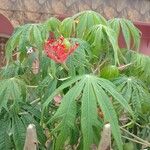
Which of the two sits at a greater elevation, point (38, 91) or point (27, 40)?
point (27, 40)

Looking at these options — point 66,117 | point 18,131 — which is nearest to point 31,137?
point 66,117

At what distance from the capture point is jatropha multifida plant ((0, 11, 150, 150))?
40.3 inches

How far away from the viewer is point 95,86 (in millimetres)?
1065

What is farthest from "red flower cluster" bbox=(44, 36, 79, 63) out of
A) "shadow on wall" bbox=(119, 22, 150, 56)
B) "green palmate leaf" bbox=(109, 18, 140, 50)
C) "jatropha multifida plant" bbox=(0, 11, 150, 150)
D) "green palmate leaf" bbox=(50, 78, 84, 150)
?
"shadow on wall" bbox=(119, 22, 150, 56)

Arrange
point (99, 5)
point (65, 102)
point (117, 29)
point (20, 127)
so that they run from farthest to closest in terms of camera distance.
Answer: point (99, 5), point (117, 29), point (20, 127), point (65, 102)

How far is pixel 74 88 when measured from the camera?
1.07 m

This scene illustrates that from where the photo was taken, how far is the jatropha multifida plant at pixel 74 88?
1.02m

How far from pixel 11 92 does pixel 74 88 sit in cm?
19

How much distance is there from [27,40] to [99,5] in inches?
89.9

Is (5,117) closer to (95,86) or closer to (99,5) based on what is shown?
(95,86)

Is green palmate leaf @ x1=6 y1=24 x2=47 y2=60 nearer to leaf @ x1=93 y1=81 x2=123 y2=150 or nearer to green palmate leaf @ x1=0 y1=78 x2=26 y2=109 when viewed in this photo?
green palmate leaf @ x1=0 y1=78 x2=26 y2=109

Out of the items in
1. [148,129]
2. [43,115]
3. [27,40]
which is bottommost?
[148,129]

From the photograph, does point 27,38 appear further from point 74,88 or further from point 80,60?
point 74,88

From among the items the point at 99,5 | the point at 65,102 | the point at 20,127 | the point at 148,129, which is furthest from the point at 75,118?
the point at 99,5
